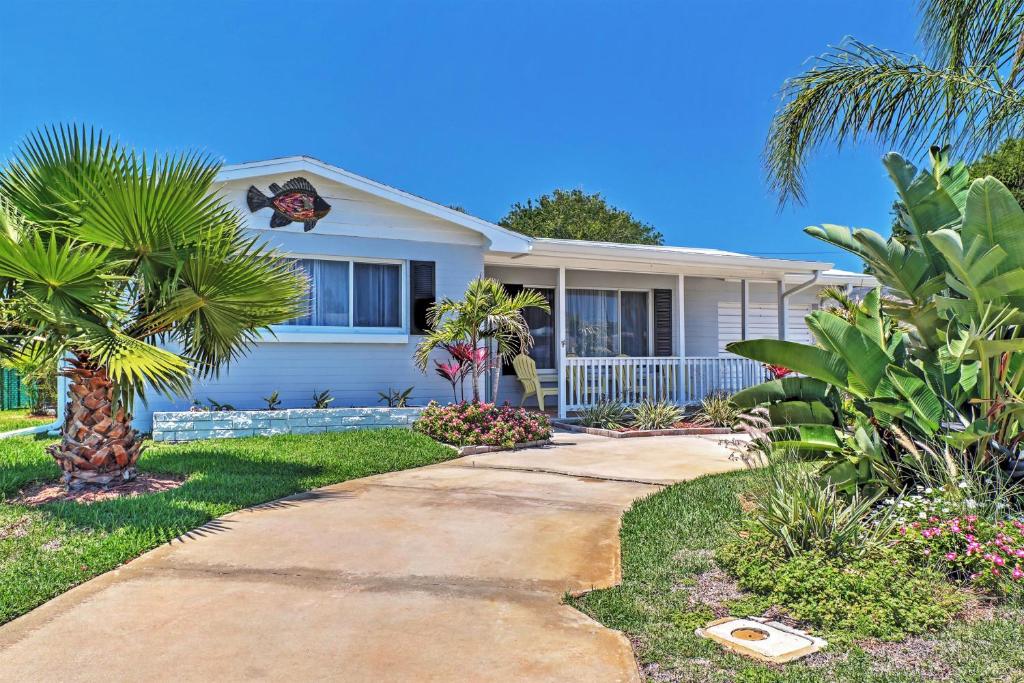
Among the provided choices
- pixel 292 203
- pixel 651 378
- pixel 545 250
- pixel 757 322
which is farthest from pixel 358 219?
pixel 757 322

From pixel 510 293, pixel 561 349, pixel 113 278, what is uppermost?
pixel 510 293

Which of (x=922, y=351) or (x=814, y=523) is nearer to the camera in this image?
(x=814, y=523)

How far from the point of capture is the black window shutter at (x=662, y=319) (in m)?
16.1

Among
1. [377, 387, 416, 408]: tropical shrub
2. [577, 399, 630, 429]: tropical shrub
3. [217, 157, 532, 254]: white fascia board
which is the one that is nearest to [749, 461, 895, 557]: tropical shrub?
[577, 399, 630, 429]: tropical shrub

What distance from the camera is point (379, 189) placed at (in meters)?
11.7

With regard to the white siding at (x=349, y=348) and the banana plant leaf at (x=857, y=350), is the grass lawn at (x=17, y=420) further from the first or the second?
the banana plant leaf at (x=857, y=350)

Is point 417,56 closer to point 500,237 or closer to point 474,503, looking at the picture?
point 500,237

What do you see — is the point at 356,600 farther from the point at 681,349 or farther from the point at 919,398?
the point at 681,349

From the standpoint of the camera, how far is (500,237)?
12.3 meters

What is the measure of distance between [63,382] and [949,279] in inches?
450

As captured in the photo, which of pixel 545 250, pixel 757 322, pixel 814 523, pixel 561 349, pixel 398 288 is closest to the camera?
pixel 814 523

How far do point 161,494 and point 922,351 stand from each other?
6.60 metres

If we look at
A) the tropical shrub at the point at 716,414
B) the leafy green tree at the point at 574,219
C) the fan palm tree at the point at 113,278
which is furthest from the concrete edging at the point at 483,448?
the leafy green tree at the point at 574,219

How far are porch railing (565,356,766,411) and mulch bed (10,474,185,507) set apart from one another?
7639 millimetres
